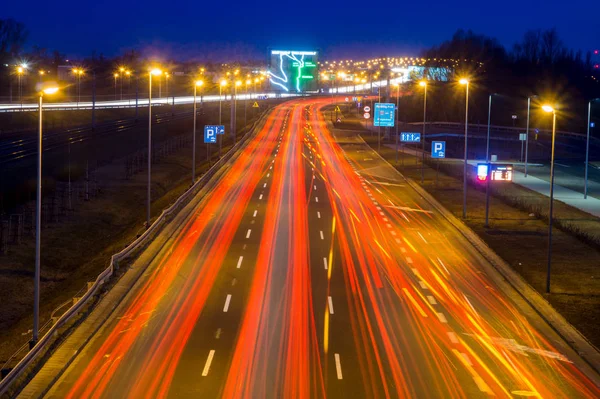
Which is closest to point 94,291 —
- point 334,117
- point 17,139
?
point 17,139

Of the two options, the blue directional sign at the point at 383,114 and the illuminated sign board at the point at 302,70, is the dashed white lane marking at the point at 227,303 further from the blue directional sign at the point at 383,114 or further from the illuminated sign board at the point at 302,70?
the illuminated sign board at the point at 302,70

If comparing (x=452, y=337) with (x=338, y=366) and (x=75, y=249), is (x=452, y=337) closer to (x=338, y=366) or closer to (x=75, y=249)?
(x=338, y=366)

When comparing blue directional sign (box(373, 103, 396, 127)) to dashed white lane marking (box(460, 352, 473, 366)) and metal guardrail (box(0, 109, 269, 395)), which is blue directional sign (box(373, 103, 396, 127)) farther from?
dashed white lane marking (box(460, 352, 473, 366))

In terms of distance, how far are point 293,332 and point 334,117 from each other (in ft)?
314

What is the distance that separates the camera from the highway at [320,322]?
14.8m

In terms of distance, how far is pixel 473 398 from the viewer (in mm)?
14102

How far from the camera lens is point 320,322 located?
62.5ft

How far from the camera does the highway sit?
14.8 m

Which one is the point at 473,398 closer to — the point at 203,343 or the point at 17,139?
the point at 203,343

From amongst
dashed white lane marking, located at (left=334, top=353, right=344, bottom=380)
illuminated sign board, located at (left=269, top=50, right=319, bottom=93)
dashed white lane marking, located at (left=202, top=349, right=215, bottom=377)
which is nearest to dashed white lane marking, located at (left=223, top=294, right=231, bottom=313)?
dashed white lane marking, located at (left=202, top=349, right=215, bottom=377)

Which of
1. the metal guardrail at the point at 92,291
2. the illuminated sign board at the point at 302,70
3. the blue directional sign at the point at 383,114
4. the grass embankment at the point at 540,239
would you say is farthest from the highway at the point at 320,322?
the illuminated sign board at the point at 302,70

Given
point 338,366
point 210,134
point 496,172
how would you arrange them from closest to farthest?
1. point 338,366
2. point 496,172
3. point 210,134

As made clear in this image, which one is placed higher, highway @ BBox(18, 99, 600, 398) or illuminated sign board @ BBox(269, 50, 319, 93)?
illuminated sign board @ BBox(269, 50, 319, 93)

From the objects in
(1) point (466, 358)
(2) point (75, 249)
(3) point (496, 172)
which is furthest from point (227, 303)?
(3) point (496, 172)
